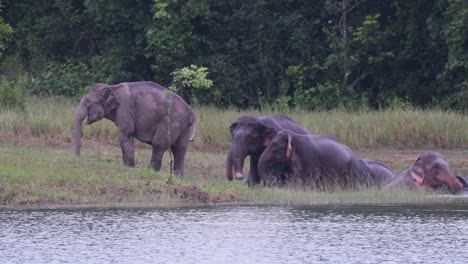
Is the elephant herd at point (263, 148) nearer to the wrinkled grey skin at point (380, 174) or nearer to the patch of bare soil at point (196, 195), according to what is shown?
the wrinkled grey skin at point (380, 174)

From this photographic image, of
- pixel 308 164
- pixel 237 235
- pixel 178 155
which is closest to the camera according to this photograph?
pixel 237 235

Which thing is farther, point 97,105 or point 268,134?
point 97,105

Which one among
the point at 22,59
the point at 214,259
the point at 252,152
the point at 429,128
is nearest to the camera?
the point at 214,259

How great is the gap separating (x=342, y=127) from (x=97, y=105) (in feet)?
27.7

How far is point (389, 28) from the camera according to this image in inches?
1473

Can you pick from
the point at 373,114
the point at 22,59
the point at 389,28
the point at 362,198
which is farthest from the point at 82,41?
the point at 362,198

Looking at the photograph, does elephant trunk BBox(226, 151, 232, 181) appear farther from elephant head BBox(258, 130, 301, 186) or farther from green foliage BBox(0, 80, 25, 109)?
green foliage BBox(0, 80, 25, 109)

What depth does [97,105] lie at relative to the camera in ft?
75.2

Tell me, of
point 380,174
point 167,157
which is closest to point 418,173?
point 380,174

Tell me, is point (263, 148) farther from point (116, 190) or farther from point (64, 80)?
point (64, 80)

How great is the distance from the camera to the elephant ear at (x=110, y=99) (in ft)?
74.8

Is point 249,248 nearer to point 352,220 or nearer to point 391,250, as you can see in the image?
point 391,250

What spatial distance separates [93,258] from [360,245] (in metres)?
3.25

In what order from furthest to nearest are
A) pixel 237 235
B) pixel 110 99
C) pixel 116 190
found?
pixel 110 99
pixel 116 190
pixel 237 235
